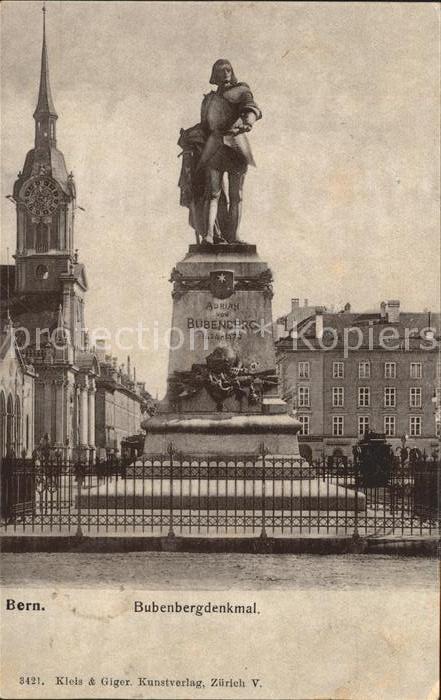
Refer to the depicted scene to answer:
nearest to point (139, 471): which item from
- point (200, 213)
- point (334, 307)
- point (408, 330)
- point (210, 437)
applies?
point (210, 437)

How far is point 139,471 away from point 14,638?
833 centimetres

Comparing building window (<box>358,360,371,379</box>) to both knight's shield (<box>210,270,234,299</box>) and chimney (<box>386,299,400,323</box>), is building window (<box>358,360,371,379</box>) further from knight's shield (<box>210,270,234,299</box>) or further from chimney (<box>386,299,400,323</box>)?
knight's shield (<box>210,270,234,299</box>)

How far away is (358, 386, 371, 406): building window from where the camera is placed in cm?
7531

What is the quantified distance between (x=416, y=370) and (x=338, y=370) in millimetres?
5577

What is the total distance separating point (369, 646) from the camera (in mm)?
12516

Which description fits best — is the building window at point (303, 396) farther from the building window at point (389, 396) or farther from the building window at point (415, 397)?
the building window at point (415, 397)

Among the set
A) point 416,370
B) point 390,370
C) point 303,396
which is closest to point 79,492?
point 390,370

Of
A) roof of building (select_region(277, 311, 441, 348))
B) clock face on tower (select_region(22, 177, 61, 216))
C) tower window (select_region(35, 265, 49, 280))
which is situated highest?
clock face on tower (select_region(22, 177, 61, 216))

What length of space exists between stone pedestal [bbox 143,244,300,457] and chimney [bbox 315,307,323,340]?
55.4 m

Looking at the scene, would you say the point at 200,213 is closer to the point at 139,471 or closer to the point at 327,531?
the point at 139,471

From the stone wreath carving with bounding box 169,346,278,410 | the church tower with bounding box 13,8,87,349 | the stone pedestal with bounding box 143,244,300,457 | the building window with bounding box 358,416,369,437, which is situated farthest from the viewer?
the building window with bounding box 358,416,369,437

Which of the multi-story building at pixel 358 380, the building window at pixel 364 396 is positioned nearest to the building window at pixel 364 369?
the multi-story building at pixel 358 380

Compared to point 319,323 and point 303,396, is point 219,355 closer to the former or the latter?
point 303,396

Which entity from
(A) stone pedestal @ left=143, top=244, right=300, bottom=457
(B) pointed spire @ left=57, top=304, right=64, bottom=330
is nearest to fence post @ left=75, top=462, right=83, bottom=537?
(A) stone pedestal @ left=143, top=244, right=300, bottom=457
